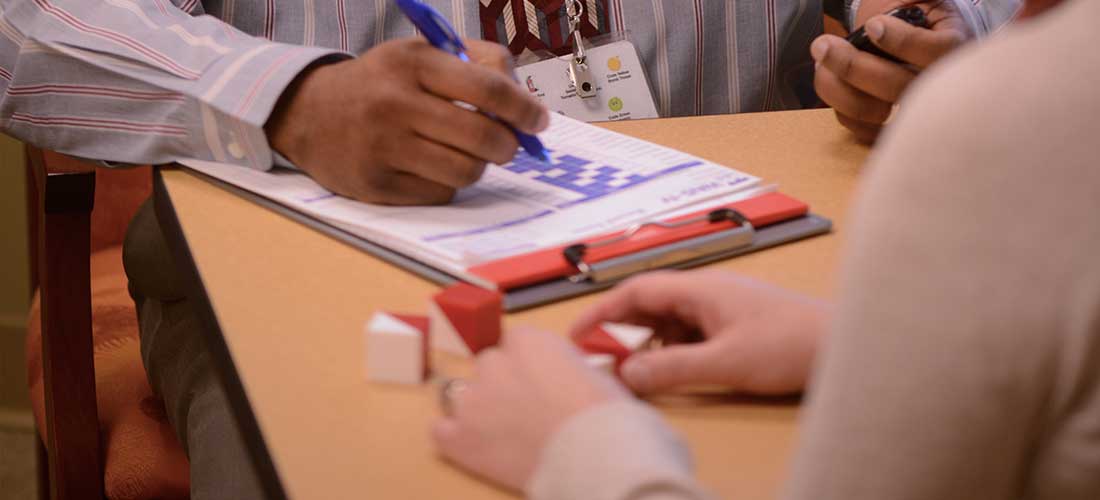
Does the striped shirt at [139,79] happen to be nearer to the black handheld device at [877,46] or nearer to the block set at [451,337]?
the black handheld device at [877,46]

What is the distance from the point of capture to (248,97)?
93 cm

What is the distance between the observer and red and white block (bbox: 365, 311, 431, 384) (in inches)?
23.3

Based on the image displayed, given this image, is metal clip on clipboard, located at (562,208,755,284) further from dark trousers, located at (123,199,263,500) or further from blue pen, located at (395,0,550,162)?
dark trousers, located at (123,199,263,500)

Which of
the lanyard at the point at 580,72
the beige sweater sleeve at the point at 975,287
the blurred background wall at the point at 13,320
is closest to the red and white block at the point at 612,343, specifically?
the beige sweater sleeve at the point at 975,287

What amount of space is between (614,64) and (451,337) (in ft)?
2.30

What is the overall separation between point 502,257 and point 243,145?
323 mm

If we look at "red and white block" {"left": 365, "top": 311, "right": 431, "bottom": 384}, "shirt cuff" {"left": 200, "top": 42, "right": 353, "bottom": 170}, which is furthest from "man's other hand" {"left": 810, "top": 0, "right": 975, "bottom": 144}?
"red and white block" {"left": 365, "top": 311, "right": 431, "bottom": 384}

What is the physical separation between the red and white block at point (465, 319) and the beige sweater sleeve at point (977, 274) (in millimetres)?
281

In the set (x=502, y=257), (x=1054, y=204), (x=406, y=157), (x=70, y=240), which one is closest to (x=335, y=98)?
(x=406, y=157)

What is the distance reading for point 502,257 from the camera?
734mm

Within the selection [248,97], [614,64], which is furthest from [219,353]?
[614,64]

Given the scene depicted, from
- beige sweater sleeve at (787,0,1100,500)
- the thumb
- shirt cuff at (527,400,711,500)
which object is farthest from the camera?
the thumb

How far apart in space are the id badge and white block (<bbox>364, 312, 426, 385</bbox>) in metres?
0.63

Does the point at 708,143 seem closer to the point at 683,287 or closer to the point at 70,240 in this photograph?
the point at 683,287
